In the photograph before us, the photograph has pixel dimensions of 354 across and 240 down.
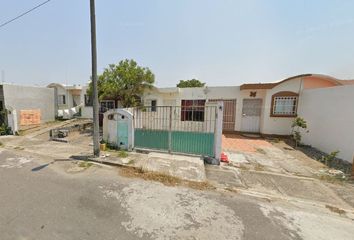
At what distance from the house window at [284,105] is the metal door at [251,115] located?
1.00 m

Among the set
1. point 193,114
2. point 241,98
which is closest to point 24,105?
point 193,114

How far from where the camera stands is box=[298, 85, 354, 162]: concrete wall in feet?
22.3

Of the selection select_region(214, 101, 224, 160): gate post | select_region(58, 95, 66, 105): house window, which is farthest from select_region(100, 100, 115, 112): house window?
select_region(214, 101, 224, 160): gate post

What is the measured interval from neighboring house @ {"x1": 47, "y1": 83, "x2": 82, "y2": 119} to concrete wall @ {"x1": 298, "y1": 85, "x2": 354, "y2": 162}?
66.5 ft

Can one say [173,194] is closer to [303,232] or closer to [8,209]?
[303,232]

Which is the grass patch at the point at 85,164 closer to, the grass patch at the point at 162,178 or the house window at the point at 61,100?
the grass patch at the point at 162,178

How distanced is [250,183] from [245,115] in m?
8.19

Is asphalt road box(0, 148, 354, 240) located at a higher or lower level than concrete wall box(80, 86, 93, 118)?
lower

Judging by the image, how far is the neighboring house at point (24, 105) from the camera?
1191cm

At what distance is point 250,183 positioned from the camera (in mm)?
5086

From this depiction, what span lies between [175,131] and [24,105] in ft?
46.5

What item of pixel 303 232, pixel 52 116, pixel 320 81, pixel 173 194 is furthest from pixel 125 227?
pixel 52 116

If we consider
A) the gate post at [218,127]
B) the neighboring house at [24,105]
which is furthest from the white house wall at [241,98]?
the neighboring house at [24,105]

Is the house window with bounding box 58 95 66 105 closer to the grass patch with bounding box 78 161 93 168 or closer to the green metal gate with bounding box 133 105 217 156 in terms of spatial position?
the green metal gate with bounding box 133 105 217 156
